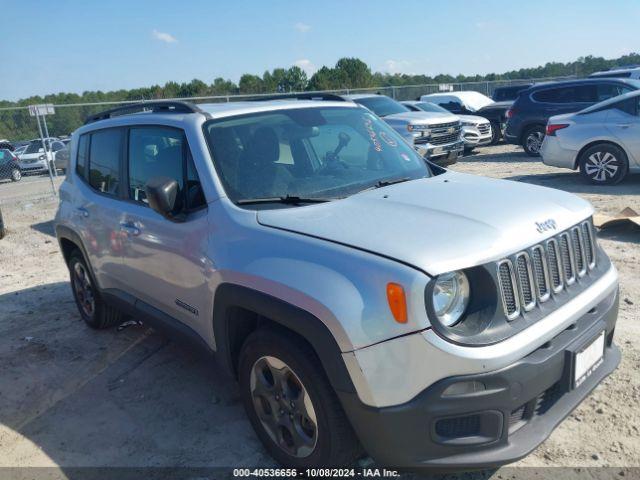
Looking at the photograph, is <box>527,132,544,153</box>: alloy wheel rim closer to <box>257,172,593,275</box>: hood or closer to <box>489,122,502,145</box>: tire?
<box>489,122,502,145</box>: tire

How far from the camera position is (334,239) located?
2.53 m

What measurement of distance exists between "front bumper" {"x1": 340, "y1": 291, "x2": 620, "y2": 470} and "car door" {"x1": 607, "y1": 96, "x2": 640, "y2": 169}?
8192 mm

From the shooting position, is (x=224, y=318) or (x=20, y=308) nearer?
(x=224, y=318)

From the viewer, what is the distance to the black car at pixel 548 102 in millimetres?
12891

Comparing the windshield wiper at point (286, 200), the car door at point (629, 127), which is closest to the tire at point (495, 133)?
the car door at point (629, 127)

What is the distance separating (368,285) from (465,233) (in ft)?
1.69

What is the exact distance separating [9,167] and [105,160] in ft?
62.5

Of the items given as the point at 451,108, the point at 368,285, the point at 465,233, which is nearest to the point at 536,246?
the point at 465,233

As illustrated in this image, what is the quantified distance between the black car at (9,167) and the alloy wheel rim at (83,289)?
16.5 m

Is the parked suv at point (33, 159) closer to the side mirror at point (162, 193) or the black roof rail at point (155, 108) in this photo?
the black roof rail at point (155, 108)

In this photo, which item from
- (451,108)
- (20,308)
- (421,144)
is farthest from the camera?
(451,108)

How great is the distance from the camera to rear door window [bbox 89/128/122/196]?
425cm

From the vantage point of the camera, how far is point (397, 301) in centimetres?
224

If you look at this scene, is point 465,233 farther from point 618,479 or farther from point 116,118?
point 116,118
